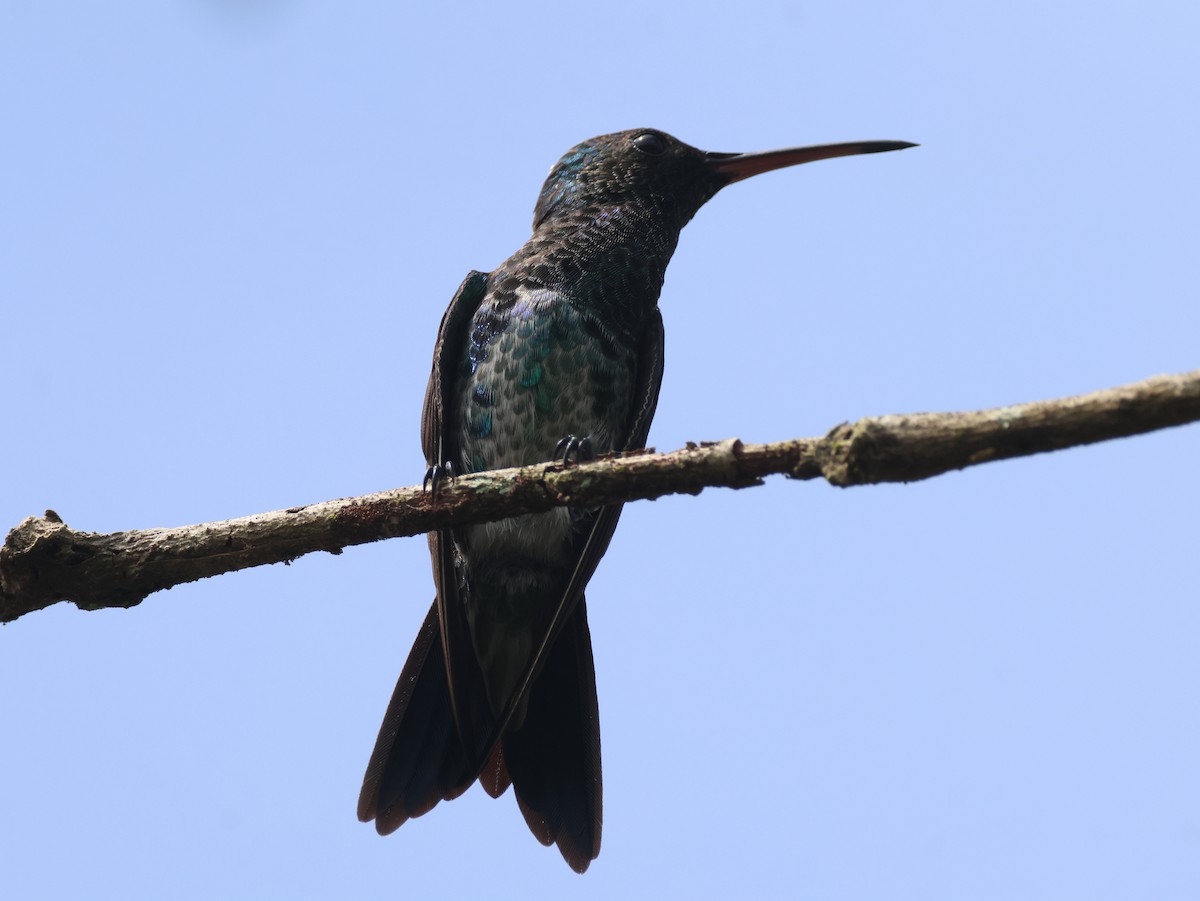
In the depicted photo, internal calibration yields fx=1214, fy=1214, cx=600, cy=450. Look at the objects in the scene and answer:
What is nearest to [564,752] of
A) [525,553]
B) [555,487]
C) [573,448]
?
[525,553]

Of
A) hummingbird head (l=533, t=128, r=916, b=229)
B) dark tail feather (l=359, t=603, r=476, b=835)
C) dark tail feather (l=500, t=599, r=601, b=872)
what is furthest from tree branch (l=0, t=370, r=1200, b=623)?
hummingbird head (l=533, t=128, r=916, b=229)

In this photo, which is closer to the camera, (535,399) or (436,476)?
(436,476)

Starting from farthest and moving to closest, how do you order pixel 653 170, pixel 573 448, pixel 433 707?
pixel 653 170, pixel 433 707, pixel 573 448

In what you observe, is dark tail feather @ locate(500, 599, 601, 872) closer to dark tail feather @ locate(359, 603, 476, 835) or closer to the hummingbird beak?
dark tail feather @ locate(359, 603, 476, 835)

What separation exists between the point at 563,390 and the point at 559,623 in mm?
850

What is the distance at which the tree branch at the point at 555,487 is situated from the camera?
7.30ft

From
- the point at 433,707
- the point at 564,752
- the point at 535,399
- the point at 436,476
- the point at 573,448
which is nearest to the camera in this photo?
the point at 436,476

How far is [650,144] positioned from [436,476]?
2.31m

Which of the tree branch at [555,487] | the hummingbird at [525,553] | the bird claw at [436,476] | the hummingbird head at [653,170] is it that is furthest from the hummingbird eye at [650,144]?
the tree branch at [555,487]

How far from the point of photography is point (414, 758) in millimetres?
4438

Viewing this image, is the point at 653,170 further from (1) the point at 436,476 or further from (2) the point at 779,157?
(1) the point at 436,476

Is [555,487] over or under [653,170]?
under

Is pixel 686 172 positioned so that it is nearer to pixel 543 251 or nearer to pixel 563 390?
pixel 543 251

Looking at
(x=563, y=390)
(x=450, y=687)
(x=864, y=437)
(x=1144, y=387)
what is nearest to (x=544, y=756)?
(x=450, y=687)
